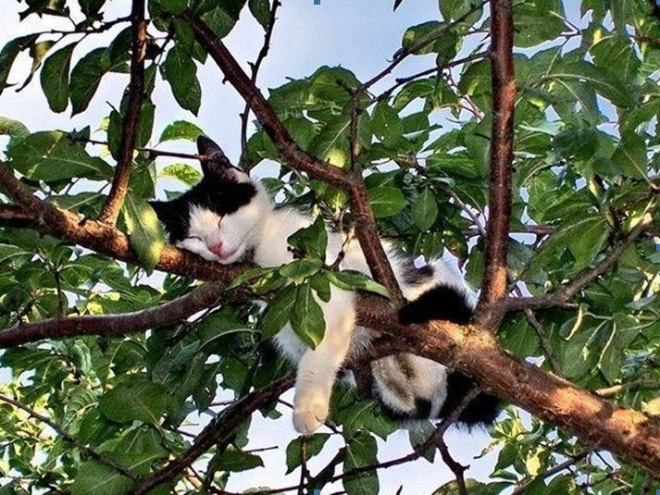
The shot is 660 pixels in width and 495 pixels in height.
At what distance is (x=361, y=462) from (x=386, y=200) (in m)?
0.96

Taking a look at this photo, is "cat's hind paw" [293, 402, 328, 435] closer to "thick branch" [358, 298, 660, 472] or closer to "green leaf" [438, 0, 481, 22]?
"thick branch" [358, 298, 660, 472]

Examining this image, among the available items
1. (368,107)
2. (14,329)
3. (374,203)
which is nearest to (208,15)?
(368,107)

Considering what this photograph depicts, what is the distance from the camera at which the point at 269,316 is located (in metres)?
1.87

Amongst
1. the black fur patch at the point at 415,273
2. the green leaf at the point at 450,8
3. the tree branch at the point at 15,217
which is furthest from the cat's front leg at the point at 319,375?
the tree branch at the point at 15,217

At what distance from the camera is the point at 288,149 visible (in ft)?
6.32

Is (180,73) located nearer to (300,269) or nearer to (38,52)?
(38,52)

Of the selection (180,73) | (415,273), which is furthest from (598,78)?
(415,273)

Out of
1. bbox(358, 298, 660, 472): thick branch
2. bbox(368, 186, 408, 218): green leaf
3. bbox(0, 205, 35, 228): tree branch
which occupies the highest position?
bbox(368, 186, 408, 218): green leaf

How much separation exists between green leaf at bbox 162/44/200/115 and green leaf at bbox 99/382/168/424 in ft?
2.48

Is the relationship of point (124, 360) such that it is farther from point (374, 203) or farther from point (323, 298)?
Answer: point (323, 298)

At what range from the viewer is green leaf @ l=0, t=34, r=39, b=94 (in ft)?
6.40

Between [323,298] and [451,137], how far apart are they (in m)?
1.08

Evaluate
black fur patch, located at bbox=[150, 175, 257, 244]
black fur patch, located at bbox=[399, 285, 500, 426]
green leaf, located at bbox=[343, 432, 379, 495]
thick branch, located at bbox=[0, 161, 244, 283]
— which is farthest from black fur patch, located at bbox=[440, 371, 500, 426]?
thick branch, located at bbox=[0, 161, 244, 283]

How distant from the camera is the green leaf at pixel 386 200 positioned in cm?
219
